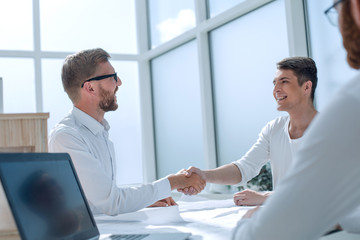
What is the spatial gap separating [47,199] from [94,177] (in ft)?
2.51

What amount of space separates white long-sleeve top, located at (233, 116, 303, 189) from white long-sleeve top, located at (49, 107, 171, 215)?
0.85 meters

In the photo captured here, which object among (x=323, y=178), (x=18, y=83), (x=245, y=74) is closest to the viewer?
(x=323, y=178)

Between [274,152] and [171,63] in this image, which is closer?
[274,152]

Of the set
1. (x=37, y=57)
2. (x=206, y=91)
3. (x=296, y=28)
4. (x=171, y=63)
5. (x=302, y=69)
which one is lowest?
(x=302, y=69)

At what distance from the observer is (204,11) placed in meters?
4.56

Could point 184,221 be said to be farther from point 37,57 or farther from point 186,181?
point 37,57

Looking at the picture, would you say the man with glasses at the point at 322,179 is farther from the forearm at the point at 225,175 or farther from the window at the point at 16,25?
the window at the point at 16,25

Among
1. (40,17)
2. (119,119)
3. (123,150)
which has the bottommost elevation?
(123,150)

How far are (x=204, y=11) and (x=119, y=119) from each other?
1774 millimetres

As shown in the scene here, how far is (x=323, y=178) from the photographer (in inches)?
27.1

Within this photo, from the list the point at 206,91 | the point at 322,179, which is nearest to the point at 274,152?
the point at 206,91

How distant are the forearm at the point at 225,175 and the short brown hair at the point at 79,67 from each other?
0.92 metres

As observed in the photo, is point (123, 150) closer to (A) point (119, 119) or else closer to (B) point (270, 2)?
(A) point (119, 119)

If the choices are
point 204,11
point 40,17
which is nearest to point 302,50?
point 204,11
